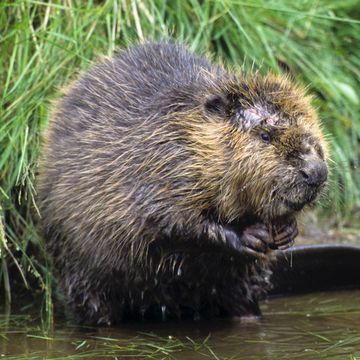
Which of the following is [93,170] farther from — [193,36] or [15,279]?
[193,36]

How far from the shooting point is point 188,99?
160 inches

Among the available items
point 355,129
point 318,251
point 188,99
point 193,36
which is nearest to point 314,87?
point 355,129

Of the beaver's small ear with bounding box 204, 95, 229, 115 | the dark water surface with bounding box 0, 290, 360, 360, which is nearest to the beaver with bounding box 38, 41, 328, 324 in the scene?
the beaver's small ear with bounding box 204, 95, 229, 115

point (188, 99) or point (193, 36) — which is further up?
point (193, 36)

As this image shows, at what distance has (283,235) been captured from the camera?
4.02 metres

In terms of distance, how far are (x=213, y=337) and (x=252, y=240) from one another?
435mm

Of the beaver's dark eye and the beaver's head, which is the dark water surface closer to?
the beaver's head

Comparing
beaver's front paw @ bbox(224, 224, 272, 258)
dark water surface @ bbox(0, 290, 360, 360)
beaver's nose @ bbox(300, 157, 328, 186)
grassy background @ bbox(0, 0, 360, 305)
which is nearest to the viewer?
beaver's nose @ bbox(300, 157, 328, 186)

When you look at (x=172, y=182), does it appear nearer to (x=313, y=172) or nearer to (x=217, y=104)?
(x=217, y=104)

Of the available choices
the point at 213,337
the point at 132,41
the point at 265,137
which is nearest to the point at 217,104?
the point at 265,137

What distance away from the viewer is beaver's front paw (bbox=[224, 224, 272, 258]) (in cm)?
395

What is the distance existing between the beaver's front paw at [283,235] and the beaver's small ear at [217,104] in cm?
47

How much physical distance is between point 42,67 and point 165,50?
77 cm

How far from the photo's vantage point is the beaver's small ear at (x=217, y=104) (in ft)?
13.0
